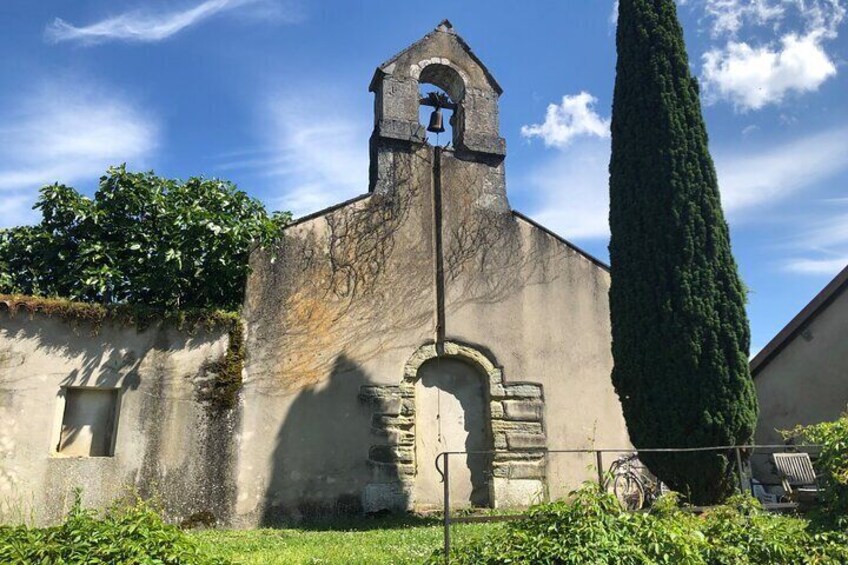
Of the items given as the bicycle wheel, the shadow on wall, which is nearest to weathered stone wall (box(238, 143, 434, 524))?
the shadow on wall

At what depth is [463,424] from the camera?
10.3m

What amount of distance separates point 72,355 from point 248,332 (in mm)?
2258

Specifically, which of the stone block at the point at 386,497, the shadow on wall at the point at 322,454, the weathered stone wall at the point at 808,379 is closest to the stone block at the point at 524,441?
the stone block at the point at 386,497

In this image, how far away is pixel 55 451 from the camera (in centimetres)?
834

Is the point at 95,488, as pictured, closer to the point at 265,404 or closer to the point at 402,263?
the point at 265,404

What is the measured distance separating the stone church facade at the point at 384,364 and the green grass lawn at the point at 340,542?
1.89 feet

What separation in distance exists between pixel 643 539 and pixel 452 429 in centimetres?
577

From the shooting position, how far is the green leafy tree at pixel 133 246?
9250 mm

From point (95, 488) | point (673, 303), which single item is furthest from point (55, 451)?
point (673, 303)

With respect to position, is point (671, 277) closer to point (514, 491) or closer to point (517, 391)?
point (517, 391)

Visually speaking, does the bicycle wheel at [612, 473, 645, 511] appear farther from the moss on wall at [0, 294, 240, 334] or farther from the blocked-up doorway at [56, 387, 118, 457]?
the blocked-up doorway at [56, 387, 118, 457]

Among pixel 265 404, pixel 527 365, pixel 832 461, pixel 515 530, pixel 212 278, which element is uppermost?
pixel 212 278

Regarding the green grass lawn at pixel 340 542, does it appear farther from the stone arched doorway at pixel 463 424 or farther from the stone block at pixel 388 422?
the stone block at pixel 388 422

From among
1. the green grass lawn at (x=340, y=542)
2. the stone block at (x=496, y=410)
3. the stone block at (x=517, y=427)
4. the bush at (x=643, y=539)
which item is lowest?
the green grass lawn at (x=340, y=542)
